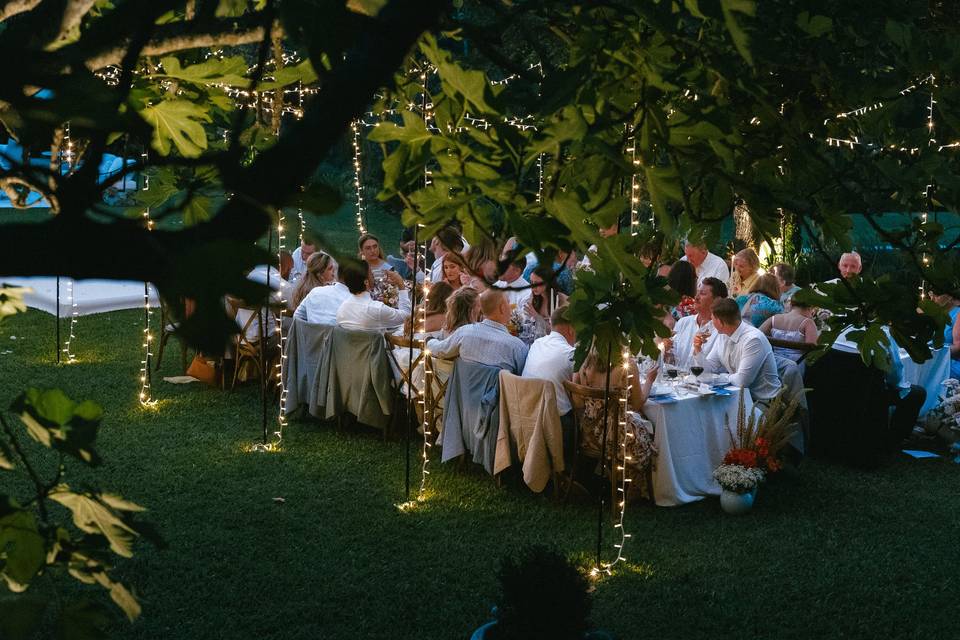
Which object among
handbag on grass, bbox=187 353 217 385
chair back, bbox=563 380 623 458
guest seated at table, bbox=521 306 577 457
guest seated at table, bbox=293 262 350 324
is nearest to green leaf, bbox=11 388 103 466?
chair back, bbox=563 380 623 458

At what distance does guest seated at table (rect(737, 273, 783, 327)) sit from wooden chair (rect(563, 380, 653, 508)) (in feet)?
8.35

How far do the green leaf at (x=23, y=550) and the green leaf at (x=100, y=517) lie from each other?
5cm

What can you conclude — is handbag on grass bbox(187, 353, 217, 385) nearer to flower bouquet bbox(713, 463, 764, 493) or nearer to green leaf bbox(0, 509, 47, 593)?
flower bouquet bbox(713, 463, 764, 493)

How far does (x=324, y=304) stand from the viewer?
8.93m

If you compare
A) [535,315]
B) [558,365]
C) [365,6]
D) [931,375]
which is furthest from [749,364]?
[365,6]

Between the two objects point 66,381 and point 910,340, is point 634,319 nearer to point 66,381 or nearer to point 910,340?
point 910,340

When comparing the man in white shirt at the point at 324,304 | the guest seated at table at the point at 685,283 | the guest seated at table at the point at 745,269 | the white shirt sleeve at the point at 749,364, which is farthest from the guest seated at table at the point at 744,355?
the man in white shirt at the point at 324,304

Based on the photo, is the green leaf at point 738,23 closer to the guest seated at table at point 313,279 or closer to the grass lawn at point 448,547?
the grass lawn at point 448,547

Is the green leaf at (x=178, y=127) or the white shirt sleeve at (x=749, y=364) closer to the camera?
the green leaf at (x=178, y=127)

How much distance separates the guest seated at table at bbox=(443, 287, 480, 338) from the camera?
7.87 meters

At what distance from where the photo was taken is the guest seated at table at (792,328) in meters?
8.22

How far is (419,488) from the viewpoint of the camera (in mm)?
7215

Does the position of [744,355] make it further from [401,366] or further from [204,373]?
[204,373]

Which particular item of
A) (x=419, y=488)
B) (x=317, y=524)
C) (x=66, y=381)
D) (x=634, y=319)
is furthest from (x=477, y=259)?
(x=634, y=319)
